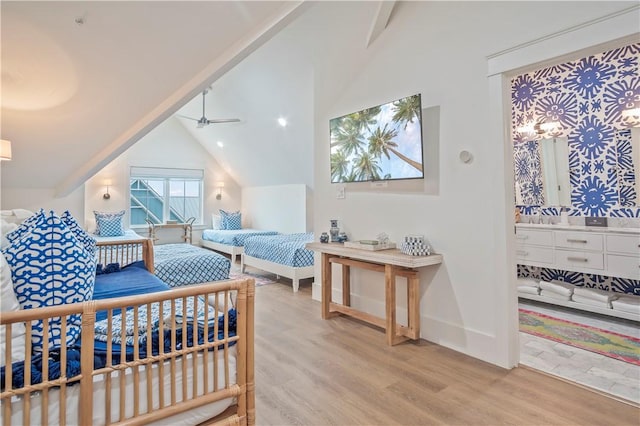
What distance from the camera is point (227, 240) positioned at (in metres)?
6.74

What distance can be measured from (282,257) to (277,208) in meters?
2.90

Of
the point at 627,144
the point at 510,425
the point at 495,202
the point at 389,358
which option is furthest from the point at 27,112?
the point at 627,144

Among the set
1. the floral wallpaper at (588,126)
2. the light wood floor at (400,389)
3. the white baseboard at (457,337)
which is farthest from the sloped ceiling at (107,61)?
the floral wallpaper at (588,126)

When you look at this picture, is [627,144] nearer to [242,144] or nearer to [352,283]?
[352,283]

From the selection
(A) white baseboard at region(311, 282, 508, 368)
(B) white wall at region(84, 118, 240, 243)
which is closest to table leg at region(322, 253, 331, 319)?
(A) white baseboard at region(311, 282, 508, 368)

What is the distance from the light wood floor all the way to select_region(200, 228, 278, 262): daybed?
3.76 metres

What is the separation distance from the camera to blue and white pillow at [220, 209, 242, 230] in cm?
788

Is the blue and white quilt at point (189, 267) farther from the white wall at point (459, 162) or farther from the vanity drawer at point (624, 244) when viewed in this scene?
the vanity drawer at point (624, 244)

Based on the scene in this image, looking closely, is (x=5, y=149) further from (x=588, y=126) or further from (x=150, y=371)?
(x=588, y=126)

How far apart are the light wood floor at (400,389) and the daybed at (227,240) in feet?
12.3

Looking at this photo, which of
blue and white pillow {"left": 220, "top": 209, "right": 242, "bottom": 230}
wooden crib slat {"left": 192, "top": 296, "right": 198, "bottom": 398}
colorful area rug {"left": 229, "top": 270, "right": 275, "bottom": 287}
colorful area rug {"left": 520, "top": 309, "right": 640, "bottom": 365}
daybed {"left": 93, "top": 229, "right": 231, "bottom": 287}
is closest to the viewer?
wooden crib slat {"left": 192, "top": 296, "right": 198, "bottom": 398}

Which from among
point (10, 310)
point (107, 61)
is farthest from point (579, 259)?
point (107, 61)

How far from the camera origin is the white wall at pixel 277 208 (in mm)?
6707

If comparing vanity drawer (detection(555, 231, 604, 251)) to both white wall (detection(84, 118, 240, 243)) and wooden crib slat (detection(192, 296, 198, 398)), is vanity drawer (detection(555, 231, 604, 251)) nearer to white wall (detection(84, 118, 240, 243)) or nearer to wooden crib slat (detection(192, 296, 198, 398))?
wooden crib slat (detection(192, 296, 198, 398))
